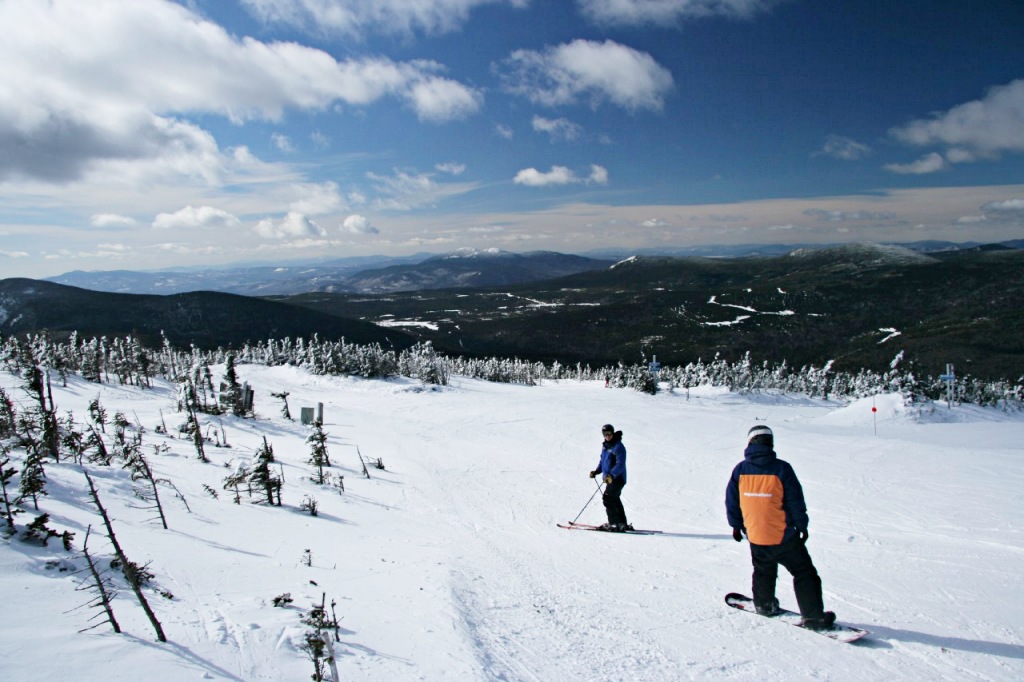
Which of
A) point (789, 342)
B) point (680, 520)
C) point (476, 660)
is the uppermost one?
point (476, 660)

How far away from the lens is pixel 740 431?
26.4 meters

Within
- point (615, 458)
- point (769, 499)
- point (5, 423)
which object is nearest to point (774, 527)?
point (769, 499)

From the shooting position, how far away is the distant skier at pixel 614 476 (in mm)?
9477

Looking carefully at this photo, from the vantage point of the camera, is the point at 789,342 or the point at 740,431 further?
the point at 789,342

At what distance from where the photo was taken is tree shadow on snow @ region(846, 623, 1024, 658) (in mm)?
4617

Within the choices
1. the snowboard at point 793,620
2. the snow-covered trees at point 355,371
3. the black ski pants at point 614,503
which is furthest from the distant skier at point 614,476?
the snow-covered trees at point 355,371

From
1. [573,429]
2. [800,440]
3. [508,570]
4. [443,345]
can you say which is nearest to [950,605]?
[508,570]

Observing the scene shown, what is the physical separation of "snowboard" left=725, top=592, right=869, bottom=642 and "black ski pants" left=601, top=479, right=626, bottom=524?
12.0 feet

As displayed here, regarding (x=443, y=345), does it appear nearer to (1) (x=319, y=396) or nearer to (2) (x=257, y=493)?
(1) (x=319, y=396)

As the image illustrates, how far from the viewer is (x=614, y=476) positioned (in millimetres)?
9500

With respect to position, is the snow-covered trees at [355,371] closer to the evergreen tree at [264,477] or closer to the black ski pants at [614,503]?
the evergreen tree at [264,477]

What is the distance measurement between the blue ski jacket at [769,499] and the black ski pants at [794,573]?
0.33 feet

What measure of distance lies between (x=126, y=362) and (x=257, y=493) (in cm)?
4660

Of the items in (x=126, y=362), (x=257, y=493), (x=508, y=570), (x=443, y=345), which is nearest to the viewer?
(x=508, y=570)
